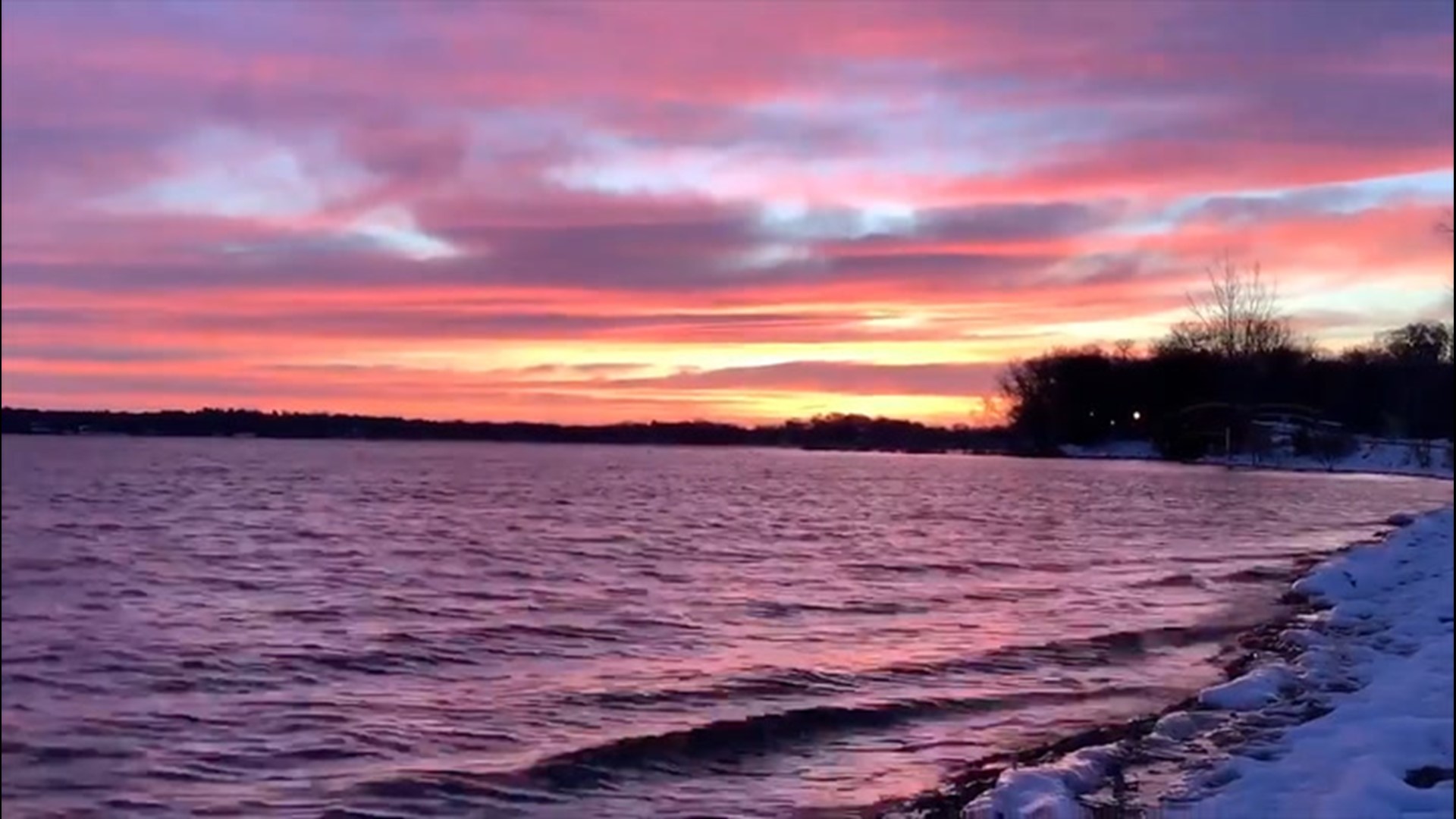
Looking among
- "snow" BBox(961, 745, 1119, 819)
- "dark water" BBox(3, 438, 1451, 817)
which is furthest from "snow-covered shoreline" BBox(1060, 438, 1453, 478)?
"snow" BBox(961, 745, 1119, 819)

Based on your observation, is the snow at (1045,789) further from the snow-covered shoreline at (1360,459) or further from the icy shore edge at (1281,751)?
the snow-covered shoreline at (1360,459)

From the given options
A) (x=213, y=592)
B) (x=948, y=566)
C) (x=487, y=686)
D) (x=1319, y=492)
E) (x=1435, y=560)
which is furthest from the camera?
(x=1319, y=492)

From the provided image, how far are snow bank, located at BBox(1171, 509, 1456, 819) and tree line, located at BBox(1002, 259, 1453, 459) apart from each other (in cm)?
1062

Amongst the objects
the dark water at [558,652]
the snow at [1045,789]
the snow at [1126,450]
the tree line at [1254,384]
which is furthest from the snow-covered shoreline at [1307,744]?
the snow at [1126,450]

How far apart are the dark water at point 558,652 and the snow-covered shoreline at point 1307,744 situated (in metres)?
1.16

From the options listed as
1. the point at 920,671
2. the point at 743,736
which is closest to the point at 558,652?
the point at 920,671

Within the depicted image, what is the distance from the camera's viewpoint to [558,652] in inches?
661

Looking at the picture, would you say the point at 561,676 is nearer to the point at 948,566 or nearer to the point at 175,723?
the point at 175,723

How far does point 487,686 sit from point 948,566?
14.7 metres

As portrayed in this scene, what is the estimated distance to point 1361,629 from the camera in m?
16.8

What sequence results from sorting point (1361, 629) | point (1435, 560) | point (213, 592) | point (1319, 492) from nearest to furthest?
point (1361, 629)
point (213, 592)
point (1435, 560)
point (1319, 492)

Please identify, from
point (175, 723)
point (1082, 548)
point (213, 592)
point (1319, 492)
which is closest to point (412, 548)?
point (213, 592)

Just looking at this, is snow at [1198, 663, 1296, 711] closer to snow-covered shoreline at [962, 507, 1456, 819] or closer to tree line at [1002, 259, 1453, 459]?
snow-covered shoreline at [962, 507, 1456, 819]

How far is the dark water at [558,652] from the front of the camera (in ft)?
35.3
